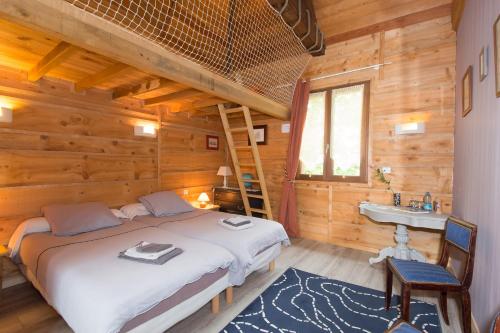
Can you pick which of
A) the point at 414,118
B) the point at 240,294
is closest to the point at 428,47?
the point at 414,118

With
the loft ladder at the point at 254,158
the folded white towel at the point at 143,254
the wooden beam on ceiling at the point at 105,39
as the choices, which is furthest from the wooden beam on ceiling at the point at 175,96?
the folded white towel at the point at 143,254

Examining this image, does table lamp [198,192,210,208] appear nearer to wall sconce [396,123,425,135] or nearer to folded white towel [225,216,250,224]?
folded white towel [225,216,250,224]

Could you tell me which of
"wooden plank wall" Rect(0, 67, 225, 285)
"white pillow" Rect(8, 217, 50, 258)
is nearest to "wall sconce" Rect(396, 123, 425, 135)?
"wooden plank wall" Rect(0, 67, 225, 285)

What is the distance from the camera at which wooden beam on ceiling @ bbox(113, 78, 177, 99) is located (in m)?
2.58

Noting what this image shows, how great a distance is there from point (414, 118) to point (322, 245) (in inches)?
80.8

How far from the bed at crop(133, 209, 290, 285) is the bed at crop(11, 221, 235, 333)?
0.38 ft

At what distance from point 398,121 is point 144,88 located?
3.10m

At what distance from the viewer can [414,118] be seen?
2910 millimetres

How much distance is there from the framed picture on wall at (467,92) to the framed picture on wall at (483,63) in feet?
0.97

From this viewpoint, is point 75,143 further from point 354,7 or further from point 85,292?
point 354,7

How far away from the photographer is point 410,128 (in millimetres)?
2865

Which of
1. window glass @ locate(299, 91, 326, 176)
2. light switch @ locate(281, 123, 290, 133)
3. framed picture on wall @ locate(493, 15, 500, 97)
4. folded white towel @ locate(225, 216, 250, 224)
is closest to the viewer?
framed picture on wall @ locate(493, 15, 500, 97)

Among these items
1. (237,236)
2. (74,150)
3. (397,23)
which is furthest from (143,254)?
(397,23)

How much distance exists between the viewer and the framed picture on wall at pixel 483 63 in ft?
5.36
